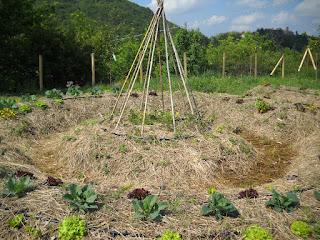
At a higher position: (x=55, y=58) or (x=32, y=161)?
(x=55, y=58)

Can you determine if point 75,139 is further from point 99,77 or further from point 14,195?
point 99,77

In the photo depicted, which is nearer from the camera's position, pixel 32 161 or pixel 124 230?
pixel 124 230

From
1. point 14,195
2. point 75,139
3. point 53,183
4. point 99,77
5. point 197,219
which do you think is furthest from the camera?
point 99,77

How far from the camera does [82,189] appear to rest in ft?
12.8

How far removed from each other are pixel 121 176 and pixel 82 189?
168 centimetres

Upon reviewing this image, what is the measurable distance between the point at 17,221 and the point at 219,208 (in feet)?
5.86

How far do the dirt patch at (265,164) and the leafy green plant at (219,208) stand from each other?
5.53 ft

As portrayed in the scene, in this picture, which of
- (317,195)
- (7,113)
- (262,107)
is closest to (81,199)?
(317,195)

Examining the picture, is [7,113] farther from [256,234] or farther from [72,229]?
[256,234]

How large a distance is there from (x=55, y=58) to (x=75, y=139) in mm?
9740

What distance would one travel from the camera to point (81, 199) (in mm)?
3795

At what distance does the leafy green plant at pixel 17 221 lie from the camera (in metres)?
3.58

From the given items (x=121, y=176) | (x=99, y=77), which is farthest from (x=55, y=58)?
(x=121, y=176)

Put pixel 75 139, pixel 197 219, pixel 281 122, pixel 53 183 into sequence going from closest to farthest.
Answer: pixel 197 219
pixel 53 183
pixel 75 139
pixel 281 122
